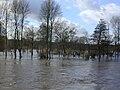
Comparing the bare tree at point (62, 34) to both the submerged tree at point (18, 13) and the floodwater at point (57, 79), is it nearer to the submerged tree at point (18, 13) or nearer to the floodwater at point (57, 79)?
the submerged tree at point (18, 13)

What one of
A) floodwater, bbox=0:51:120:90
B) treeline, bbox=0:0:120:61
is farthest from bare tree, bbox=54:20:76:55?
floodwater, bbox=0:51:120:90

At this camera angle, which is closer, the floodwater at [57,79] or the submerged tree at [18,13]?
the floodwater at [57,79]

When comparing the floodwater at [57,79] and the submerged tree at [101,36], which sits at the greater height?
the submerged tree at [101,36]

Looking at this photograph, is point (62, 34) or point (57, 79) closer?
point (57, 79)

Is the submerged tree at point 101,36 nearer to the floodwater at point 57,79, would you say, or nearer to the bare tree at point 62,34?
the bare tree at point 62,34

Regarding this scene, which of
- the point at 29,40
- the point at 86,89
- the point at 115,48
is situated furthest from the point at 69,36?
the point at 86,89

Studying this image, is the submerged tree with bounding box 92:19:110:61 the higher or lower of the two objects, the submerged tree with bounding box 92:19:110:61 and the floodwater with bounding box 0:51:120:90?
the higher

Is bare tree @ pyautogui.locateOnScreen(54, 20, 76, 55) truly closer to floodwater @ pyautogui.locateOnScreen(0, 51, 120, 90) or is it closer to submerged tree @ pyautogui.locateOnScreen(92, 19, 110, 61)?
submerged tree @ pyautogui.locateOnScreen(92, 19, 110, 61)

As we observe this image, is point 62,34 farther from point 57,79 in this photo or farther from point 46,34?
point 57,79

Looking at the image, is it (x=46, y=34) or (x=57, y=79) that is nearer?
(x=57, y=79)

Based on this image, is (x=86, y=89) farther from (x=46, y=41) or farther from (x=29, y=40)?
(x=29, y=40)

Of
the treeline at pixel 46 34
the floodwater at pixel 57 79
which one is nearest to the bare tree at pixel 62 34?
the treeline at pixel 46 34

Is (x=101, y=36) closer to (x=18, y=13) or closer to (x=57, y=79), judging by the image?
(x=18, y=13)

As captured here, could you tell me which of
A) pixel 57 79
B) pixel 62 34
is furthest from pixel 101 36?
pixel 57 79
